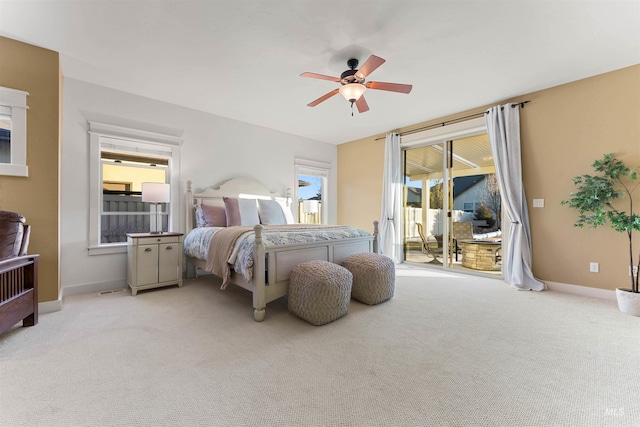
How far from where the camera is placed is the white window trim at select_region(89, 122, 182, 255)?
347 centimetres

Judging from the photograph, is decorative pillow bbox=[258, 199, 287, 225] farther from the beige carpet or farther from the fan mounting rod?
the fan mounting rod

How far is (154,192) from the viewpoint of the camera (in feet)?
11.5

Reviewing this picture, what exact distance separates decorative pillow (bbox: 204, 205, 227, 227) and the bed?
0.01 m

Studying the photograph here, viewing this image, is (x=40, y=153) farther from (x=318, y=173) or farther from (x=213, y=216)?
(x=318, y=173)

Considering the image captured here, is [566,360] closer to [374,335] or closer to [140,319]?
[374,335]

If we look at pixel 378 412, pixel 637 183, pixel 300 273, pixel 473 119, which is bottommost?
pixel 378 412

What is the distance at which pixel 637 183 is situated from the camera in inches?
121

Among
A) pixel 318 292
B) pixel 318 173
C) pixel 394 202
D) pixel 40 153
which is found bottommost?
pixel 318 292

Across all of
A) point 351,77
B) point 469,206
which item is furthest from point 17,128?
point 469,206

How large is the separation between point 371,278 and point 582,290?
2.79 m

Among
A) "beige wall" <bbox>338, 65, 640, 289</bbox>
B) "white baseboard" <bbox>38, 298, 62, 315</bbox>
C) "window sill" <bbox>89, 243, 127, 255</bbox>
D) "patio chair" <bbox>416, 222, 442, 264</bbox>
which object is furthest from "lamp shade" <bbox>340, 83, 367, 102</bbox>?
"white baseboard" <bbox>38, 298, 62, 315</bbox>

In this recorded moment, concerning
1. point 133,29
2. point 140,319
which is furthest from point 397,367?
point 133,29

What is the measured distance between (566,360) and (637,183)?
2.63 m

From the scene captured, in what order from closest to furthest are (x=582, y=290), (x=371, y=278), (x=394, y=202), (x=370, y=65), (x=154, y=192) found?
1. (x=370, y=65)
2. (x=371, y=278)
3. (x=582, y=290)
4. (x=154, y=192)
5. (x=394, y=202)
